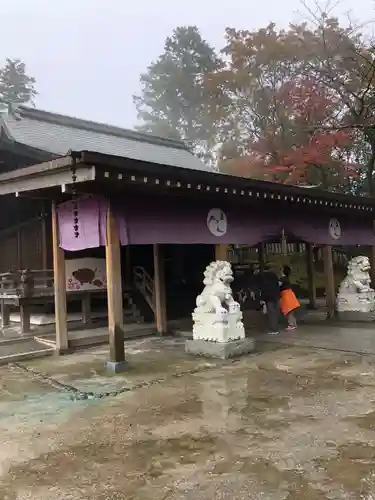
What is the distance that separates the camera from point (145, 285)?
10.8 meters

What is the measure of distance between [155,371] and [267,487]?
12.5ft

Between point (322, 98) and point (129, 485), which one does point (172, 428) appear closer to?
point (129, 485)

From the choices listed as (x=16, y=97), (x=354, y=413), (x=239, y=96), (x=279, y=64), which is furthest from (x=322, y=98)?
(x=16, y=97)

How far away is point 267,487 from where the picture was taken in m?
3.15

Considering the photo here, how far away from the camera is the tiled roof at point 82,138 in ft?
38.4

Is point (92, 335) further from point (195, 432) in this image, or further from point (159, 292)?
point (195, 432)

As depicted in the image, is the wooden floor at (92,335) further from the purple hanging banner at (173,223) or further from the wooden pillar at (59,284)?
the purple hanging banner at (173,223)

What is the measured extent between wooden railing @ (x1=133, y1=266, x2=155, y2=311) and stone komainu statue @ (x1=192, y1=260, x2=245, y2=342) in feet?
8.80

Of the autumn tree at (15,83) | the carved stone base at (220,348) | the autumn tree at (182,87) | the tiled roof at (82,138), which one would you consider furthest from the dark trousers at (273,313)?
the autumn tree at (15,83)

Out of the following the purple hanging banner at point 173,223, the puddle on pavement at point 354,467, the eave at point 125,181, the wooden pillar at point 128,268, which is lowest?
the puddle on pavement at point 354,467

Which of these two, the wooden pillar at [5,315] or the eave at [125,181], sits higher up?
the eave at [125,181]

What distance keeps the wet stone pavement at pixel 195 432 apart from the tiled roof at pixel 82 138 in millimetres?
6156

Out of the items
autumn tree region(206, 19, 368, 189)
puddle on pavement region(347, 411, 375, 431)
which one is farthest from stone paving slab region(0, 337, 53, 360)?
autumn tree region(206, 19, 368, 189)

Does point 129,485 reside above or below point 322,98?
below
